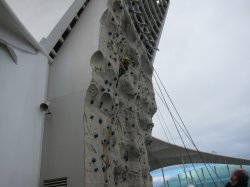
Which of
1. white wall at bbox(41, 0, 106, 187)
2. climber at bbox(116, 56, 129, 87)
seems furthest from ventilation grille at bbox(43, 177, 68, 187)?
climber at bbox(116, 56, 129, 87)

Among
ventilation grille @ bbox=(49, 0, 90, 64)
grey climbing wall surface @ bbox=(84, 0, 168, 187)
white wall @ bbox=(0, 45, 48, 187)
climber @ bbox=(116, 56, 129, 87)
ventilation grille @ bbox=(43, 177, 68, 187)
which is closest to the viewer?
white wall @ bbox=(0, 45, 48, 187)

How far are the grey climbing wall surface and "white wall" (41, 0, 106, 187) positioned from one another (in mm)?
129

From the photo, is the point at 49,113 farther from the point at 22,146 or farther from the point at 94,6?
the point at 94,6

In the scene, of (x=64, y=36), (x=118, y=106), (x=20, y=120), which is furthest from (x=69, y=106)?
(x=64, y=36)

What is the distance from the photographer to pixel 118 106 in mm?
5777

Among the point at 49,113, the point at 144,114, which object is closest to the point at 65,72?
the point at 49,113

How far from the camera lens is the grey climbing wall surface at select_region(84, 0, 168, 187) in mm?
4281

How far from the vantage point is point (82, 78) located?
4637 mm

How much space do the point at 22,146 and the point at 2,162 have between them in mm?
427

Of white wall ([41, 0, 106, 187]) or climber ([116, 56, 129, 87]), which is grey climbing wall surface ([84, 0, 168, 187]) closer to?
climber ([116, 56, 129, 87])

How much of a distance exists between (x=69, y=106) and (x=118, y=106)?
162 centimetres

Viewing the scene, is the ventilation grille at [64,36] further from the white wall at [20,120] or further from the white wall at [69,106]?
the white wall at [20,120]

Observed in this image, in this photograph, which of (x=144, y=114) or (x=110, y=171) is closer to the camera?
(x=110, y=171)

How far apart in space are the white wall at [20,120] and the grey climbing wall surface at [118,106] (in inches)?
32.1
